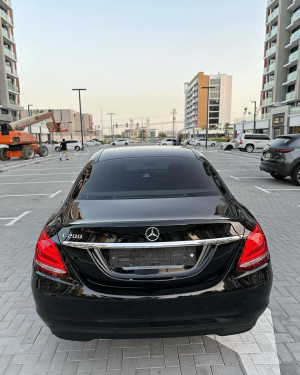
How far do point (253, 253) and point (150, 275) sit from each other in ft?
2.42

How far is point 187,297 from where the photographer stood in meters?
1.92

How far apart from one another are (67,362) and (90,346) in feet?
0.75

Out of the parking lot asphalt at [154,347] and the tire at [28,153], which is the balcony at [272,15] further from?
the parking lot asphalt at [154,347]

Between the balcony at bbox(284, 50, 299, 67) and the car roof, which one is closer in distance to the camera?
the car roof

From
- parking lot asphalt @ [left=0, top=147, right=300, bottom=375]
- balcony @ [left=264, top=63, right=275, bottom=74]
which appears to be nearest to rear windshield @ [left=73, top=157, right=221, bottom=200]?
parking lot asphalt @ [left=0, top=147, right=300, bottom=375]

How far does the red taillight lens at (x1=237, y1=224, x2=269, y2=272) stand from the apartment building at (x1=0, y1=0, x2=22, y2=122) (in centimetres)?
4738

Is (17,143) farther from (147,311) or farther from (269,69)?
(269,69)

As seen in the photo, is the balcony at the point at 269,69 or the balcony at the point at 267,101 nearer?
the balcony at the point at 267,101

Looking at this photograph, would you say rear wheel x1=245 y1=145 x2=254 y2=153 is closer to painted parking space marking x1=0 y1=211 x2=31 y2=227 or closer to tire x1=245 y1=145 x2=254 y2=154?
tire x1=245 y1=145 x2=254 y2=154

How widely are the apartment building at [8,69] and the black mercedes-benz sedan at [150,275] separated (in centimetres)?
4692

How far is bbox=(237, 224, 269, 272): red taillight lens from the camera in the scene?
6.62 feet

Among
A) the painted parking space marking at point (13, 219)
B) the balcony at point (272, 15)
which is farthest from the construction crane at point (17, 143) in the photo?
the balcony at point (272, 15)

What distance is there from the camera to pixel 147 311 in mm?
1911

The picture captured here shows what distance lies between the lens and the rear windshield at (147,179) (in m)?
2.60
